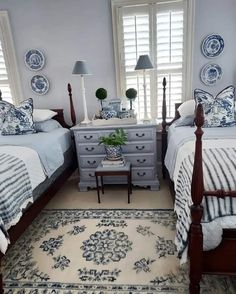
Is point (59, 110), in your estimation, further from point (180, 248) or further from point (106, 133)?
point (180, 248)

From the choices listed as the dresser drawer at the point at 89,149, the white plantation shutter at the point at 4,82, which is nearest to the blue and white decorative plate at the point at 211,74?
the dresser drawer at the point at 89,149

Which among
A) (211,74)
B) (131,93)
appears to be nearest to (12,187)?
(131,93)

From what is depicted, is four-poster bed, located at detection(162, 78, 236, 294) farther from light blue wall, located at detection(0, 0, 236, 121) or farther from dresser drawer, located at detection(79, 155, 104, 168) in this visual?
light blue wall, located at detection(0, 0, 236, 121)

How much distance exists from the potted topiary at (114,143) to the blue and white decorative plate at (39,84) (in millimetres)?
1263

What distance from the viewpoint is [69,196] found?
2885 millimetres

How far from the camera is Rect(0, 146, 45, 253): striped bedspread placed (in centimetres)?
158

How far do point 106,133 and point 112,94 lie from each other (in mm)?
717

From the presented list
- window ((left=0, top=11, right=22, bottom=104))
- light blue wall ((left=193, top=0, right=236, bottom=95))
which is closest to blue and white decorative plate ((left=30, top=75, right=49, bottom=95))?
window ((left=0, top=11, right=22, bottom=104))

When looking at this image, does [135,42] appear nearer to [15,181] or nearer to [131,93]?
[131,93]

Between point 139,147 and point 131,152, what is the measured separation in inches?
4.5

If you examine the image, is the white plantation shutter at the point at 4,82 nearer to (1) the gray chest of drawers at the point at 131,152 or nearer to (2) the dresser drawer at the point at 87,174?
(1) the gray chest of drawers at the point at 131,152

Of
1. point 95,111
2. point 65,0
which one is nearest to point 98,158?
point 95,111

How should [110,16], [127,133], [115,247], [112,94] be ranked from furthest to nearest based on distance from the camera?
1. [112,94]
2. [110,16]
3. [127,133]
4. [115,247]

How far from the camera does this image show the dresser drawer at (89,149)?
2842 mm
